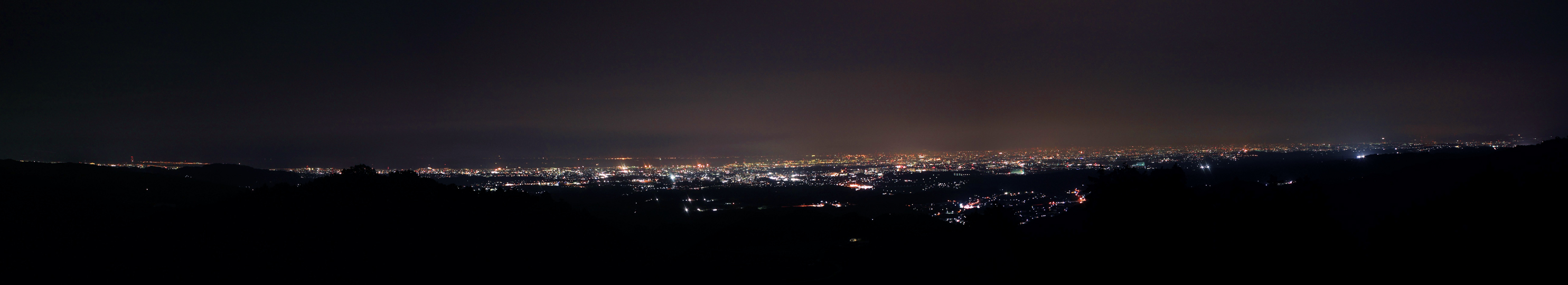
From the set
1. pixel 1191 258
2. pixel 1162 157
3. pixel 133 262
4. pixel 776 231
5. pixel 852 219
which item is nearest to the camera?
pixel 1191 258

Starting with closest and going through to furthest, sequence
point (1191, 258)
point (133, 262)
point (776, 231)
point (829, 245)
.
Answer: point (1191, 258) → point (133, 262) → point (829, 245) → point (776, 231)

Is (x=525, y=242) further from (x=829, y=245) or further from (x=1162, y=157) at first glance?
(x=1162, y=157)

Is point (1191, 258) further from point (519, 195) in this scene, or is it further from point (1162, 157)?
point (1162, 157)

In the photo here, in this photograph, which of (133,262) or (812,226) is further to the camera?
(812,226)

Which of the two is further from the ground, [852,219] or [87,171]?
[87,171]

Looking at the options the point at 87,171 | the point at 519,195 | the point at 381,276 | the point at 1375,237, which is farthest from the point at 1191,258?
the point at 87,171

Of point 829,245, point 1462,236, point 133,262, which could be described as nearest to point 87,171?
point 133,262
